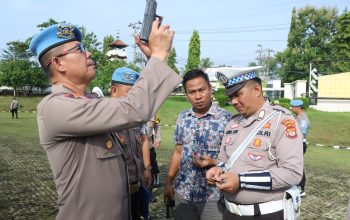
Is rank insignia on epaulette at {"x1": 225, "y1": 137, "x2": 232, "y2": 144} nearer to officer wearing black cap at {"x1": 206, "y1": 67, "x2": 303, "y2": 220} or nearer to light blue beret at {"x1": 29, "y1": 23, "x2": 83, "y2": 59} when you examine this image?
officer wearing black cap at {"x1": 206, "y1": 67, "x2": 303, "y2": 220}

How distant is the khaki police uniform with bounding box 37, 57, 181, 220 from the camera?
5.19 ft

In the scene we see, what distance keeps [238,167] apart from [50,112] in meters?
1.53

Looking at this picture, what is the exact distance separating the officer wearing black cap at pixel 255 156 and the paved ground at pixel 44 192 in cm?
319

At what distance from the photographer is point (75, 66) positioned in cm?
186

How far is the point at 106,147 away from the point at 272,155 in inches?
51.6

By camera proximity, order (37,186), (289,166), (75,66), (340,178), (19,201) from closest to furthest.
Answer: (75,66)
(289,166)
(19,201)
(37,186)
(340,178)

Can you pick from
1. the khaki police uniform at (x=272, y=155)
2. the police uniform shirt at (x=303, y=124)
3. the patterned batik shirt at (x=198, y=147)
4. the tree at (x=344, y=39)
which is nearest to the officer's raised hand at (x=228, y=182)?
the khaki police uniform at (x=272, y=155)

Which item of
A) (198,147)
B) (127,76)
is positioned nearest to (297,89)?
(127,76)

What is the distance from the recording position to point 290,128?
255 centimetres

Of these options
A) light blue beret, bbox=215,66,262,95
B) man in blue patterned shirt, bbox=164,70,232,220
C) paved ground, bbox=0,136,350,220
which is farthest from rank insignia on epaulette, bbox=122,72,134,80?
paved ground, bbox=0,136,350,220

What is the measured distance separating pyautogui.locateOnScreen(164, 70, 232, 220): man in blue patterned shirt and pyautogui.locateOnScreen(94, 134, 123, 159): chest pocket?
1503mm

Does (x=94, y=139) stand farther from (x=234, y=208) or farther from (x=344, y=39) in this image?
(x=344, y=39)

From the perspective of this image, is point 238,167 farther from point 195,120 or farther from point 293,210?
point 195,120

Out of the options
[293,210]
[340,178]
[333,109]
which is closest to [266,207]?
[293,210]
